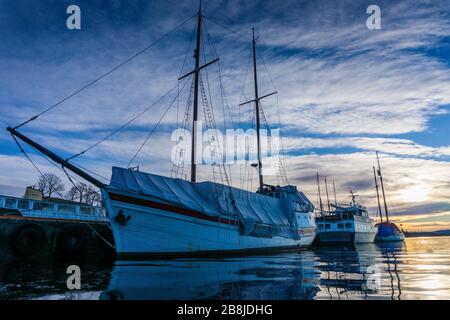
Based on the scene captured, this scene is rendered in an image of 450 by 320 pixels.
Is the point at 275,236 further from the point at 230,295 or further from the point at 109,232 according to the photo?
the point at 230,295

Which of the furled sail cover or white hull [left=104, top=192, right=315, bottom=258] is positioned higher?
the furled sail cover

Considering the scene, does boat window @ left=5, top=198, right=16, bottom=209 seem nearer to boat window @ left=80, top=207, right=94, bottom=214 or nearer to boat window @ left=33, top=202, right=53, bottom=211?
boat window @ left=33, top=202, right=53, bottom=211

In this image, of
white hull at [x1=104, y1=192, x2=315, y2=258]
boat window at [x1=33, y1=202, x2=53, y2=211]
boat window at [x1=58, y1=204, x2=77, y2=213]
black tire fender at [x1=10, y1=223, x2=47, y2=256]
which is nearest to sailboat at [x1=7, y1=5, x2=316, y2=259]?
white hull at [x1=104, y1=192, x2=315, y2=258]

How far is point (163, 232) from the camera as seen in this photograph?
19109mm

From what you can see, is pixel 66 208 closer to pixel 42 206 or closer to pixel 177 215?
pixel 42 206

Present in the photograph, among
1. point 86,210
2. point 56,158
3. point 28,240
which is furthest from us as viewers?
point 86,210

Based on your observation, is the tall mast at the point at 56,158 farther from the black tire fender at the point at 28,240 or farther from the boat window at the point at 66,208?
the boat window at the point at 66,208

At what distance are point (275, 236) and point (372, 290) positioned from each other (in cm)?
2194

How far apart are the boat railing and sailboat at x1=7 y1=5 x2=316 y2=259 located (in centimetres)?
891

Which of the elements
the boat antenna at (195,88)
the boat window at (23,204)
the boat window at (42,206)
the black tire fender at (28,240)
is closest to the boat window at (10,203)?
the boat window at (23,204)

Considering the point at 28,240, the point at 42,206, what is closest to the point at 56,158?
the point at 28,240

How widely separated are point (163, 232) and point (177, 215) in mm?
1408

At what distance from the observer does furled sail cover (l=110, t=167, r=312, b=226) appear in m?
19.2
